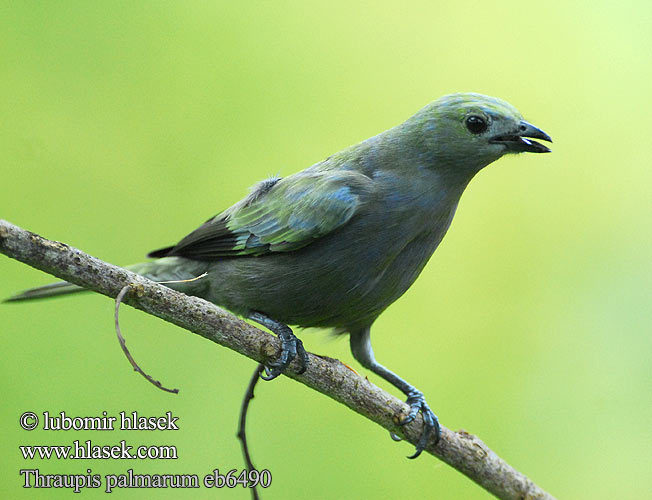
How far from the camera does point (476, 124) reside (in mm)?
4660

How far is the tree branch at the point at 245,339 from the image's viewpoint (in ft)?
10.9

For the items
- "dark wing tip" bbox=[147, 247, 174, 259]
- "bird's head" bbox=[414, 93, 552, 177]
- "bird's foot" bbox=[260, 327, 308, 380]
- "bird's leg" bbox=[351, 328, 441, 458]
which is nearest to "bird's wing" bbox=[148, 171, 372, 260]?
"dark wing tip" bbox=[147, 247, 174, 259]

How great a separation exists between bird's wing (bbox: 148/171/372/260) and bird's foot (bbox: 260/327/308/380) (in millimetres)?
698

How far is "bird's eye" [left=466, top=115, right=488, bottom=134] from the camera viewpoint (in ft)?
15.2

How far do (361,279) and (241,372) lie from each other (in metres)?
2.23

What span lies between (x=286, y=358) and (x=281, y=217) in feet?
3.57

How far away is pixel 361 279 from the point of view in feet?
15.2

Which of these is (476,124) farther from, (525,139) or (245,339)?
(245,339)

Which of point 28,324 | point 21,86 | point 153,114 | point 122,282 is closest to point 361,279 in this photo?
point 122,282

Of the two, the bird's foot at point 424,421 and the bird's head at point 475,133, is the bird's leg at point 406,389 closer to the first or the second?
the bird's foot at point 424,421

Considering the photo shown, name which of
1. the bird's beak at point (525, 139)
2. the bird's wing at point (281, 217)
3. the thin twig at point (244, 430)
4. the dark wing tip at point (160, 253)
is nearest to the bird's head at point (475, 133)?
the bird's beak at point (525, 139)

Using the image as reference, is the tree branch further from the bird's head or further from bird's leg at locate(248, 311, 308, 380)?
the bird's head

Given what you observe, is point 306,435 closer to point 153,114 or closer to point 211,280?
point 211,280

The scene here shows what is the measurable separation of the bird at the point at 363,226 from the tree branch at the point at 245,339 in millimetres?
122
